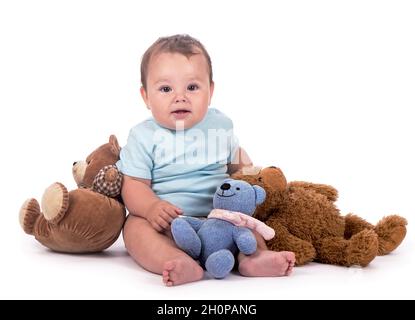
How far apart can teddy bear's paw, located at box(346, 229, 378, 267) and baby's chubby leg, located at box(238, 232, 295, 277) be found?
0.28 m

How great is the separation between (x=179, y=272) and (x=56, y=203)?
614mm

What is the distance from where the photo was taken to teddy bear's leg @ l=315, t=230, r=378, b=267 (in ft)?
8.16

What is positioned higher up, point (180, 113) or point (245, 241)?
point (180, 113)

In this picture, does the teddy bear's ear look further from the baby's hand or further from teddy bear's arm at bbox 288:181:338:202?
teddy bear's arm at bbox 288:181:338:202

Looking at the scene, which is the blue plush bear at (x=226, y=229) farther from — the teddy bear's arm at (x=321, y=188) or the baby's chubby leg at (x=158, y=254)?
the teddy bear's arm at (x=321, y=188)

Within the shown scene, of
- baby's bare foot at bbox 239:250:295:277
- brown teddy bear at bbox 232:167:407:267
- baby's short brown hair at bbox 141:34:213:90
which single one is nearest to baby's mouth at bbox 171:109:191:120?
baby's short brown hair at bbox 141:34:213:90

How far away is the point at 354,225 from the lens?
2.81 meters

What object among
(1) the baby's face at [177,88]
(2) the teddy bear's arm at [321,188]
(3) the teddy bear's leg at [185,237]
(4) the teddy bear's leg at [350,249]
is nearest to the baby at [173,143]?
(1) the baby's face at [177,88]

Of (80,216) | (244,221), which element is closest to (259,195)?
(244,221)

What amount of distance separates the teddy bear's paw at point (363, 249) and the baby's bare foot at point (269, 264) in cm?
28

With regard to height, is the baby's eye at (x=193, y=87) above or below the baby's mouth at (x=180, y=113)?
above

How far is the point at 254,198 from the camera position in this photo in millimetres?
2518

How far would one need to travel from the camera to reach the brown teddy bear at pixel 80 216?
260 centimetres

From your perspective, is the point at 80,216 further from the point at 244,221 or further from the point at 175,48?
the point at 175,48
